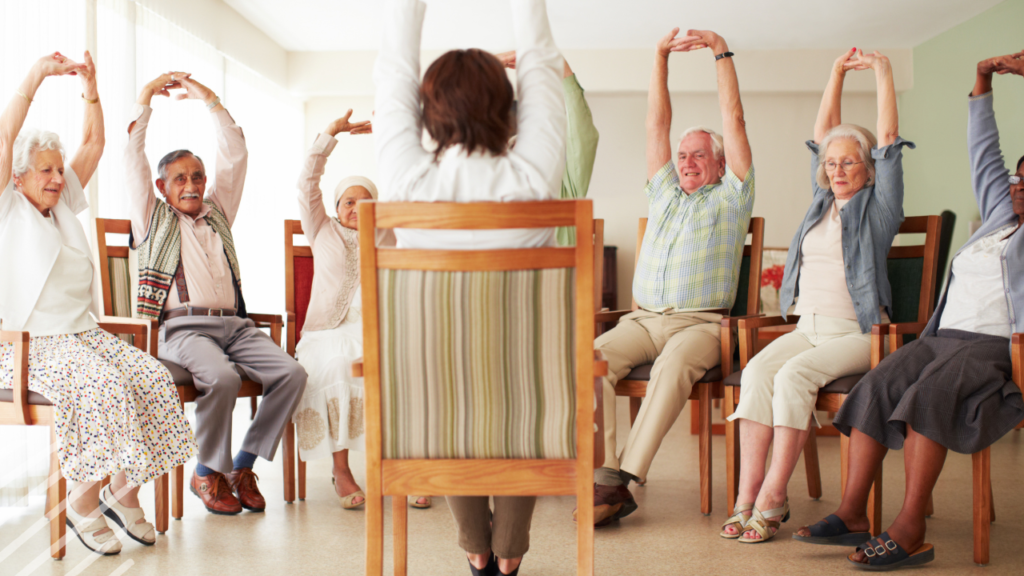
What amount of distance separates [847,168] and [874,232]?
0.23 meters

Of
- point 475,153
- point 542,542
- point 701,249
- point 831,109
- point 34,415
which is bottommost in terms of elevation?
point 542,542

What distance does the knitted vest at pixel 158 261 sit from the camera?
8.45ft

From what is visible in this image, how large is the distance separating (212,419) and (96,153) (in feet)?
3.07

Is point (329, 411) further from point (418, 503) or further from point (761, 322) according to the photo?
point (761, 322)

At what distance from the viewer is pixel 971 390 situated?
79.7 inches

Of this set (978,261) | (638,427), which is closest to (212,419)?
(638,427)

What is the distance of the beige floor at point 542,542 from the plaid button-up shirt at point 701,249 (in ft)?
2.38

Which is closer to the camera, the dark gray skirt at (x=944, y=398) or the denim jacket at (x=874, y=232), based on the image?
the dark gray skirt at (x=944, y=398)

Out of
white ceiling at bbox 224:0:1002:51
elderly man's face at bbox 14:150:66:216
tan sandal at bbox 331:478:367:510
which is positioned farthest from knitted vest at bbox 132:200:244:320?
white ceiling at bbox 224:0:1002:51

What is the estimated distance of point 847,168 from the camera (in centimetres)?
248

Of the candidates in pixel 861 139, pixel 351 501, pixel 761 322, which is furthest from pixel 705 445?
pixel 351 501

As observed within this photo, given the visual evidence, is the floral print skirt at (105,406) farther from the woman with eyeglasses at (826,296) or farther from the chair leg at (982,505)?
the chair leg at (982,505)

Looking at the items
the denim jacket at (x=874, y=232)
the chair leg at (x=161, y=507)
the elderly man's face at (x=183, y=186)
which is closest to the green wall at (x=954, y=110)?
the denim jacket at (x=874, y=232)

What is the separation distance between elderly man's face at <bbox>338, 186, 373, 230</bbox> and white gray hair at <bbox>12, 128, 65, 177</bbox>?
1.03 meters
